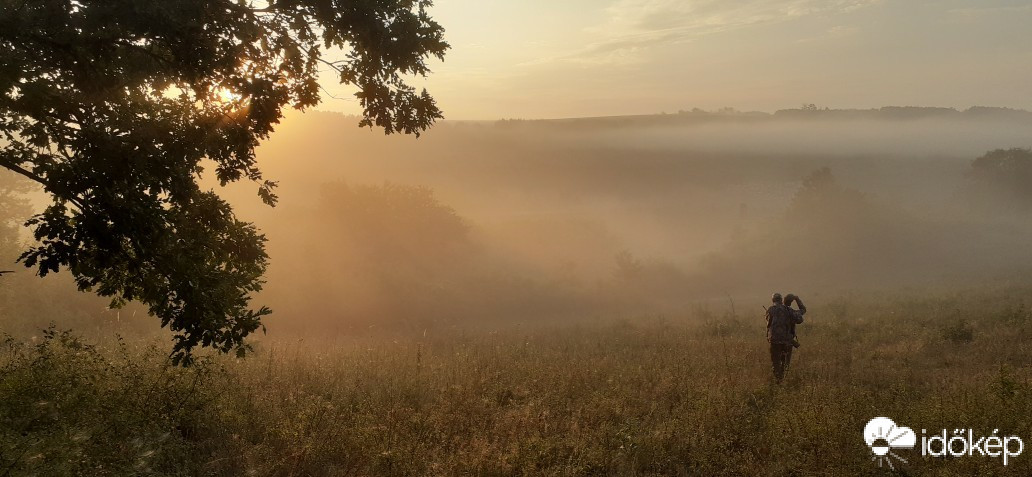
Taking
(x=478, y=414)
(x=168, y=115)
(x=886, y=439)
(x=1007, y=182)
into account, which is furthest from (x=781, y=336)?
(x=1007, y=182)

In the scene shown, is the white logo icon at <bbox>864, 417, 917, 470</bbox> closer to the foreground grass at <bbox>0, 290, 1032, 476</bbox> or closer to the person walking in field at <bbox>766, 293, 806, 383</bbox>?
the foreground grass at <bbox>0, 290, 1032, 476</bbox>

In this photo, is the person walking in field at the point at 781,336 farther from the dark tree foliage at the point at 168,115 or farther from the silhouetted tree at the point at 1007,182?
the silhouetted tree at the point at 1007,182

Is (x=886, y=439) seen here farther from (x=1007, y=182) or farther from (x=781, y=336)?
(x=1007, y=182)

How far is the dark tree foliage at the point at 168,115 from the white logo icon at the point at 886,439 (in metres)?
6.82

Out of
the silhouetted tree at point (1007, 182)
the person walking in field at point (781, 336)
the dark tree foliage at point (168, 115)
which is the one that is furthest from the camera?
the silhouetted tree at point (1007, 182)

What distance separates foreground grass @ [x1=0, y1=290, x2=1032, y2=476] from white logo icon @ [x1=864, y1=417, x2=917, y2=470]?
0.17 meters

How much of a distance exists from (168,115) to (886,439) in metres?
9.21

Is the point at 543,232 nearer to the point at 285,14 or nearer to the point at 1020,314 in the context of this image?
the point at 1020,314

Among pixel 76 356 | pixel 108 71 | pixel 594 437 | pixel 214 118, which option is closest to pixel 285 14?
pixel 214 118

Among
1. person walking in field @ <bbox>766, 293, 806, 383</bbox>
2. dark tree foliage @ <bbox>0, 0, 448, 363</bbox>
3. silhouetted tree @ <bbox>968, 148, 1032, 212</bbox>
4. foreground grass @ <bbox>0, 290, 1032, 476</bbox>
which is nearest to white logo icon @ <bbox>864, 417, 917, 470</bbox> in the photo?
foreground grass @ <bbox>0, 290, 1032, 476</bbox>

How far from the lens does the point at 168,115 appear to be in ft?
20.7

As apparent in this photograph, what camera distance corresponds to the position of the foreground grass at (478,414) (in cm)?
572

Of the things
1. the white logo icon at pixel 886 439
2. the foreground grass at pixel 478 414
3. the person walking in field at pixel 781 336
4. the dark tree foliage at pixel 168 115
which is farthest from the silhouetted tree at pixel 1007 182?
the dark tree foliage at pixel 168 115

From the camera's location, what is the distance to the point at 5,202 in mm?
29516
